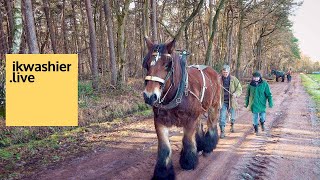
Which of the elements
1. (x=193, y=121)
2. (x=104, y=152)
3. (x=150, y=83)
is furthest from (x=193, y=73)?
(x=104, y=152)

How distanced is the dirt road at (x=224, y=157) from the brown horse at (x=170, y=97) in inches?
18.1

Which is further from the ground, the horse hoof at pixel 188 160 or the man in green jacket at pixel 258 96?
the man in green jacket at pixel 258 96

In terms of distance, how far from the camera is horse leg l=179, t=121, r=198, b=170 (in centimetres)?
619

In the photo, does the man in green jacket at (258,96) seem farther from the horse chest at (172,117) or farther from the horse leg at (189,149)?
the horse chest at (172,117)

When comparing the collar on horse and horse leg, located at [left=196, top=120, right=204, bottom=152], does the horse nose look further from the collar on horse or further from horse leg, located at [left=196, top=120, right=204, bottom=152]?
horse leg, located at [left=196, top=120, right=204, bottom=152]

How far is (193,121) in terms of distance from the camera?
6168 millimetres

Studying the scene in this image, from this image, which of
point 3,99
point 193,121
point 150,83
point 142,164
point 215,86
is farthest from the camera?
point 3,99

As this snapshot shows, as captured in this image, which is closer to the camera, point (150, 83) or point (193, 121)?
point (150, 83)

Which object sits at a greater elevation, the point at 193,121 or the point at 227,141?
the point at 193,121

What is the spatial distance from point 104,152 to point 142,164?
1.49 metres

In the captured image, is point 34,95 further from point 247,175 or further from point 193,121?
point 247,175

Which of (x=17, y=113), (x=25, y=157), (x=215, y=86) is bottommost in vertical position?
(x=25, y=157)

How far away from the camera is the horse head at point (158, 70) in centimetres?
491

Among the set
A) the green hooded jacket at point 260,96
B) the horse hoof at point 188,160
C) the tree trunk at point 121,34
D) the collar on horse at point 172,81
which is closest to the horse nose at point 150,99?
the collar on horse at point 172,81
